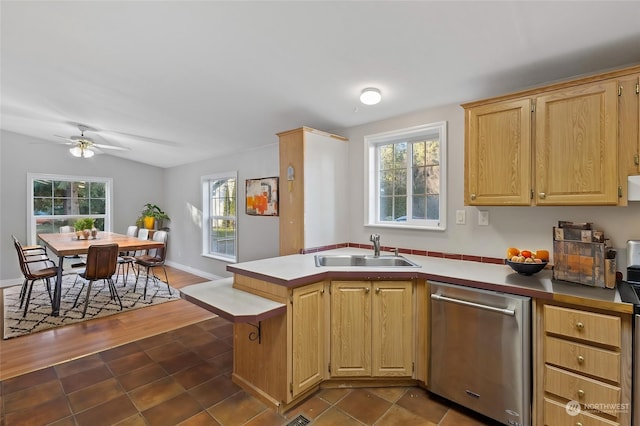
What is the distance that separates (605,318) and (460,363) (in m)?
0.79

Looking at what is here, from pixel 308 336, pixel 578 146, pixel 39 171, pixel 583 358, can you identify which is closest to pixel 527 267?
pixel 583 358

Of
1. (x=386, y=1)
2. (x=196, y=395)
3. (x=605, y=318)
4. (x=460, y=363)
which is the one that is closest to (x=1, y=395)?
(x=196, y=395)

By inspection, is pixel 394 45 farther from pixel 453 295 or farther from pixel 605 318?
pixel 605 318

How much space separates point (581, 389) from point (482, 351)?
0.45 m

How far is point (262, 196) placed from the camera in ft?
14.2

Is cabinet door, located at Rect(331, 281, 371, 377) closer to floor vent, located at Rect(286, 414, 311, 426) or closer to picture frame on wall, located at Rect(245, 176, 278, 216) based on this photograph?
floor vent, located at Rect(286, 414, 311, 426)

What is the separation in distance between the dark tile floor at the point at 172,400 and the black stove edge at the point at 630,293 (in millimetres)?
1035

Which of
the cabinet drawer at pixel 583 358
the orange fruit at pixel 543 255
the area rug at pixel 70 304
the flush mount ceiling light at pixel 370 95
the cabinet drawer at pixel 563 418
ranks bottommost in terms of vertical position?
the area rug at pixel 70 304

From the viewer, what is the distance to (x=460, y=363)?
190 cm

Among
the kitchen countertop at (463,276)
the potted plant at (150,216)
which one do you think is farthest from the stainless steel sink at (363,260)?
the potted plant at (150,216)

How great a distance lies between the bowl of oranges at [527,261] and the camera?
189 centimetres

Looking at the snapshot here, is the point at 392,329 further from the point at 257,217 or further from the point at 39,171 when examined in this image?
the point at 39,171

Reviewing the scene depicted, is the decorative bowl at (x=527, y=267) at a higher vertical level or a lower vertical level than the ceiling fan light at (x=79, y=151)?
lower

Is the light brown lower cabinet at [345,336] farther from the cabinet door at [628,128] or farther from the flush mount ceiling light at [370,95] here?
the flush mount ceiling light at [370,95]
